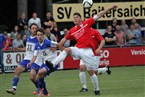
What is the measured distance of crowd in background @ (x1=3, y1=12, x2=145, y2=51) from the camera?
2723cm

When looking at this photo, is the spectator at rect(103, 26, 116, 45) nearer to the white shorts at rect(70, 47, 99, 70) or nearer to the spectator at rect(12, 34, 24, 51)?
the spectator at rect(12, 34, 24, 51)

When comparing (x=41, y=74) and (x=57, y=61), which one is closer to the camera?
(x=57, y=61)

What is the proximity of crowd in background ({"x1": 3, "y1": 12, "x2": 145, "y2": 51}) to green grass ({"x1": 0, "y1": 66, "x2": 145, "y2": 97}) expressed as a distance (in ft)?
5.41

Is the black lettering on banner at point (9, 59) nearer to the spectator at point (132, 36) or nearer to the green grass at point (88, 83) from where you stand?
the green grass at point (88, 83)

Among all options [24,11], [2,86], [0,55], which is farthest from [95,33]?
[24,11]

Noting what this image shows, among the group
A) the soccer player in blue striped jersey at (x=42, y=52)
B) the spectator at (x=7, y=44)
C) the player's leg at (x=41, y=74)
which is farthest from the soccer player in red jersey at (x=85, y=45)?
the spectator at (x=7, y=44)

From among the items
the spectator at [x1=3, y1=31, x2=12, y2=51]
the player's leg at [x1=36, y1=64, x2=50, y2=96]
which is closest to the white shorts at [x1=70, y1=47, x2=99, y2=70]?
the player's leg at [x1=36, y1=64, x2=50, y2=96]

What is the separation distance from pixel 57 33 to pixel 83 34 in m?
10.8

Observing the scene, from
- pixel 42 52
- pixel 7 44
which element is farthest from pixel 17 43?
pixel 42 52

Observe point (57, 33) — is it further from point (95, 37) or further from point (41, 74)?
point (41, 74)

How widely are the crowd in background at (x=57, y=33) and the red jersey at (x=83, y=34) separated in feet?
27.8

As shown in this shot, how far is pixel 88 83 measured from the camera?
69.5 feet

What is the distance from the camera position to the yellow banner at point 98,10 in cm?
2780

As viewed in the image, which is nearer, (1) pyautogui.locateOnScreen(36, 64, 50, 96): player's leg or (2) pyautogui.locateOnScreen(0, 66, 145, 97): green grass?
(1) pyautogui.locateOnScreen(36, 64, 50, 96): player's leg
